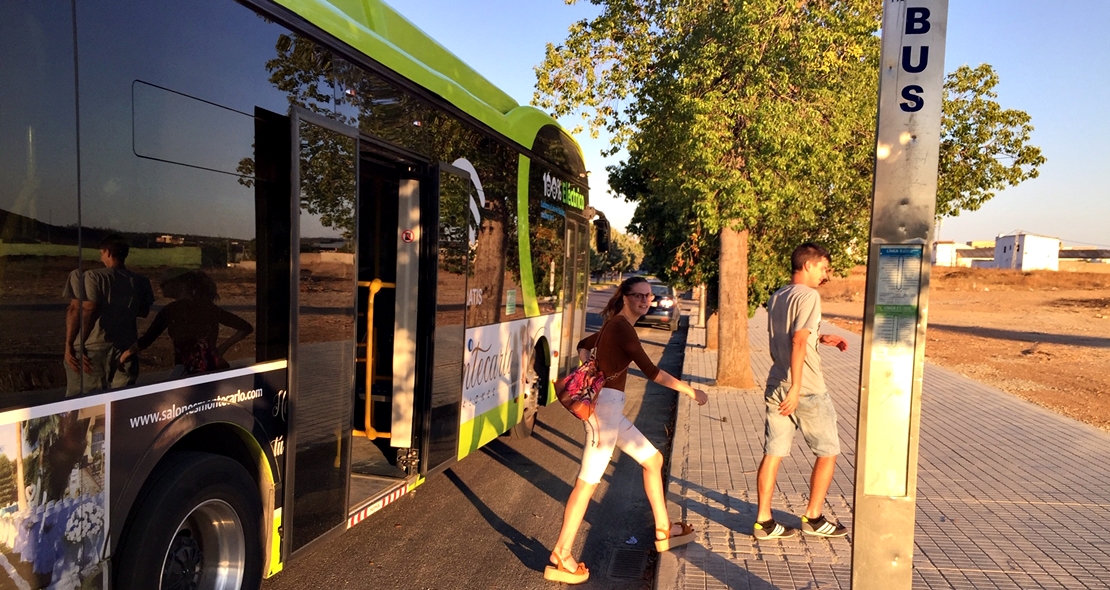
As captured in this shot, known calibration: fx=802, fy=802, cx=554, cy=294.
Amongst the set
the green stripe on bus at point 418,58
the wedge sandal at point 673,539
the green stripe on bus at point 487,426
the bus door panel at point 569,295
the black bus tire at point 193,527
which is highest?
the green stripe on bus at point 418,58

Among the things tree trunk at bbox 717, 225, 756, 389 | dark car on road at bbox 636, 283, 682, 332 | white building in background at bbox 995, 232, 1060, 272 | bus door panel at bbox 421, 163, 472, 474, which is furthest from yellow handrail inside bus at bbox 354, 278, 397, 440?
white building in background at bbox 995, 232, 1060, 272

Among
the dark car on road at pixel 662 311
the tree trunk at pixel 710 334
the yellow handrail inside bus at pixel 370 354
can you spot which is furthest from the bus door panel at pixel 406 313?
the dark car on road at pixel 662 311

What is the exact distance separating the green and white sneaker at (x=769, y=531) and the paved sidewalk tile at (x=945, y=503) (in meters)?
0.07

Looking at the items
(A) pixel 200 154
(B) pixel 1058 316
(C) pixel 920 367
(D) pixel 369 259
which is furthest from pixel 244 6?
(B) pixel 1058 316

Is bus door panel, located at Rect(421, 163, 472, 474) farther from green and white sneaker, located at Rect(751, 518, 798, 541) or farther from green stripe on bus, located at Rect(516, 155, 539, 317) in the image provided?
green and white sneaker, located at Rect(751, 518, 798, 541)

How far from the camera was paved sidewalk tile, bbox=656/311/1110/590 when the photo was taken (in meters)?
4.89

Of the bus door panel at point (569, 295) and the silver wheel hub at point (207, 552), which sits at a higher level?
the bus door panel at point (569, 295)

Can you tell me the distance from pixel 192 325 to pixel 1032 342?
27485 mm

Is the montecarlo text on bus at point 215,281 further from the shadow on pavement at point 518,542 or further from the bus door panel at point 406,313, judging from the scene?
the shadow on pavement at point 518,542

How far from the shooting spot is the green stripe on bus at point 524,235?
7.70 meters

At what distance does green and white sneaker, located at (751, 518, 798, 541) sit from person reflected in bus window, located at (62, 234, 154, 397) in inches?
161

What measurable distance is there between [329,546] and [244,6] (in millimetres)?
3523

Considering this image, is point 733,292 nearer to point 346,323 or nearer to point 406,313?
point 406,313

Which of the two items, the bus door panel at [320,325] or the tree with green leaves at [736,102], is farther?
the tree with green leaves at [736,102]
